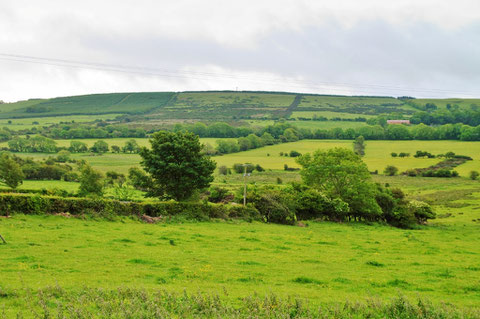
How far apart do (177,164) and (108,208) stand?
11113mm

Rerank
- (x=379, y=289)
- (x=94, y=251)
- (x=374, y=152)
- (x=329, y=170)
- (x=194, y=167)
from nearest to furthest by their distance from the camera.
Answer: (x=379, y=289), (x=94, y=251), (x=194, y=167), (x=329, y=170), (x=374, y=152)

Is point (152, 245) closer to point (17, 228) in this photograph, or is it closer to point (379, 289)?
point (17, 228)

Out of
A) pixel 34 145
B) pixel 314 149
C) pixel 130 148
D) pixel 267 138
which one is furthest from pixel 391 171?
pixel 34 145

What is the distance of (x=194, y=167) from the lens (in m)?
48.1

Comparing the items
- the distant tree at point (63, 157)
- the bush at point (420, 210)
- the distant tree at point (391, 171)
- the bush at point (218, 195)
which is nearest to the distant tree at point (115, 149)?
the distant tree at point (63, 157)

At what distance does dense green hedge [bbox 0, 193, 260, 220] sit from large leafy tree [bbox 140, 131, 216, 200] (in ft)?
14.4

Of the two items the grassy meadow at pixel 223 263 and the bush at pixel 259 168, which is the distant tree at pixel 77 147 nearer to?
the bush at pixel 259 168

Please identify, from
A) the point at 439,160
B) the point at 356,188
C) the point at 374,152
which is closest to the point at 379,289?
the point at 356,188

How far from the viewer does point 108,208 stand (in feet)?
126

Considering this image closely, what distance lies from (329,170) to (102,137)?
134 m

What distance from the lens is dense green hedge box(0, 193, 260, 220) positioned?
34.6 meters

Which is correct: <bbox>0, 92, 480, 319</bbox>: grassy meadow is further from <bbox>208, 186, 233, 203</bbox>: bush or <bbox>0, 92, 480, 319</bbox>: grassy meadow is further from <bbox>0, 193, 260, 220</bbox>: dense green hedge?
<bbox>208, 186, 233, 203</bbox>: bush

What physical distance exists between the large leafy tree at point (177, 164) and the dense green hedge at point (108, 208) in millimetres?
4378

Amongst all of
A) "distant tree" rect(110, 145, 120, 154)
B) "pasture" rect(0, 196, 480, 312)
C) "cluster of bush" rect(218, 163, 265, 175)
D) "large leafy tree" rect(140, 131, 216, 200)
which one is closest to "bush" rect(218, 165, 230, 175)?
"cluster of bush" rect(218, 163, 265, 175)
